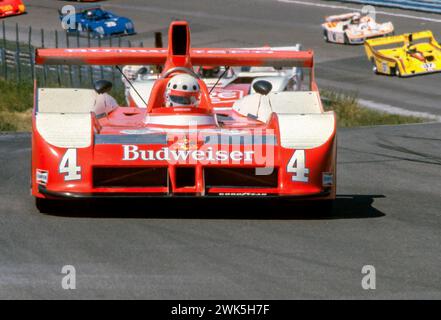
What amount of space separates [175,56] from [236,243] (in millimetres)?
3777

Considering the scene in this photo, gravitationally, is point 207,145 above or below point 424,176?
above

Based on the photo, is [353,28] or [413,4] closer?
[353,28]

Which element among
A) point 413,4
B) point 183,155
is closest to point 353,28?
point 413,4

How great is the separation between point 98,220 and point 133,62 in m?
3.03

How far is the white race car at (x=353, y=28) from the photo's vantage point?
38.2 m

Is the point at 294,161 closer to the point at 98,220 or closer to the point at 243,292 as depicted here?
the point at 98,220

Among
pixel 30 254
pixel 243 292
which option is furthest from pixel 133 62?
pixel 243 292

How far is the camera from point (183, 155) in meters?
11.1

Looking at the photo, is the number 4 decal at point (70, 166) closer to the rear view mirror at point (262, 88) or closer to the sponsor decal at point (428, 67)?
the rear view mirror at point (262, 88)

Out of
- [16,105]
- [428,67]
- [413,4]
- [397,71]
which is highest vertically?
[413,4]

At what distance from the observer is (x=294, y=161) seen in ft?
36.6

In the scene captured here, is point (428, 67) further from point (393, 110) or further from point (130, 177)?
point (130, 177)

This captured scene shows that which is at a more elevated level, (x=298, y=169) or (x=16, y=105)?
(x=298, y=169)

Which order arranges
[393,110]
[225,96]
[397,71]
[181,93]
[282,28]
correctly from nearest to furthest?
[181,93], [225,96], [393,110], [397,71], [282,28]
